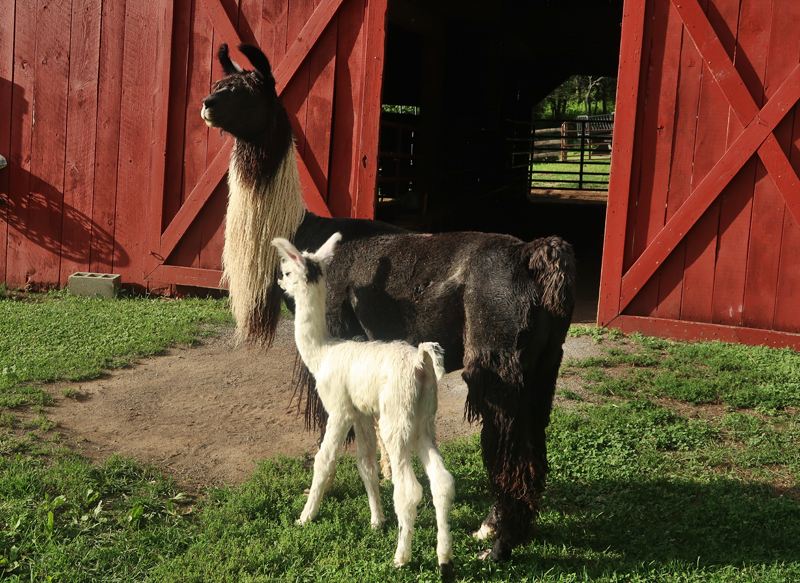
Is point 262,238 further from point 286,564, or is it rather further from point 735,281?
point 735,281

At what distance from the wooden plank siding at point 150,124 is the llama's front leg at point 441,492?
4595 millimetres

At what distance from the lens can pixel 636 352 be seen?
6.34 m

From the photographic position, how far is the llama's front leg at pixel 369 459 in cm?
333

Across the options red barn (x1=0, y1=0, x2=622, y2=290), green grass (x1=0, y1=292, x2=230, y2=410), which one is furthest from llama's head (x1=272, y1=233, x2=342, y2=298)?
red barn (x1=0, y1=0, x2=622, y2=290)

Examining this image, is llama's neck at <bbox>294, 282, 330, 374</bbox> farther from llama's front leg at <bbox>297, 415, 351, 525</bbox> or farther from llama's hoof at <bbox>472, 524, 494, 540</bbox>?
llama's hoof at <bbox>472, 524, 494, 540</bbox>

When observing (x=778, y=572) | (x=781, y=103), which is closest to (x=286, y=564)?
(x=778, y=572)

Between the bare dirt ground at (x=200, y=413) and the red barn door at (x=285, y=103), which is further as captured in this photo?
the red barn door at (x=285, y=103)

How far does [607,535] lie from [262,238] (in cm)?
234

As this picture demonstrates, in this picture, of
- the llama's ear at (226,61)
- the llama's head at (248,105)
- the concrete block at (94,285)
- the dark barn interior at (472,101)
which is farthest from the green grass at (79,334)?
the dark barn interior at (472,101)

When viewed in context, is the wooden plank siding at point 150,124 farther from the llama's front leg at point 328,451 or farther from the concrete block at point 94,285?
the llama's front leg at point 328,451

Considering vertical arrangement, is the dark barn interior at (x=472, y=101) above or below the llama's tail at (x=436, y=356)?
above

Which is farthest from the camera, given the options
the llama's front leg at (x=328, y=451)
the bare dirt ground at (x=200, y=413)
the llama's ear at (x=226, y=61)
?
the bare dirt ground at (x=200, y=413)

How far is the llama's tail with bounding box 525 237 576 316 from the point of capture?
3.02 meters

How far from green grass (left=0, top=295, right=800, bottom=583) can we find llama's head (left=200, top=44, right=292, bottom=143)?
1878 millimetres
